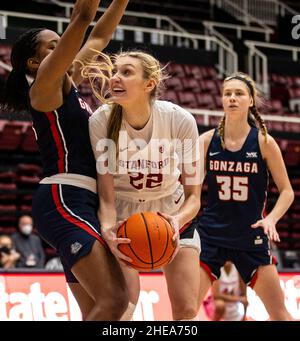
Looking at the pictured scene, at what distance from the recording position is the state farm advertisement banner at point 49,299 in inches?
273

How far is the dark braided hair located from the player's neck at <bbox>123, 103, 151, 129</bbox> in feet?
1.91

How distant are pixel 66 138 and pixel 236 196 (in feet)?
6.30

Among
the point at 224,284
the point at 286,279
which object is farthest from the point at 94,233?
the point at 224,284

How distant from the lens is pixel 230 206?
559 centimetres

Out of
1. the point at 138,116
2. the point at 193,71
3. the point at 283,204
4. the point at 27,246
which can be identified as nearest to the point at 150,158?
the point at 138,116

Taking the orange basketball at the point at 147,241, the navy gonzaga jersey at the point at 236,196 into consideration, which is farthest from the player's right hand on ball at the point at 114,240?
the navy gonzaga jersey at the point at 236,196

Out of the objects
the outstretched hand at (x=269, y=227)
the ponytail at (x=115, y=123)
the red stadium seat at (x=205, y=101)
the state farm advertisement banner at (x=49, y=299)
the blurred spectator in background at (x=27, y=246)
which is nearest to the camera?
the ponytail at (x=115, y=123)

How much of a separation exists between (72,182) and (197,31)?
46.0 feet

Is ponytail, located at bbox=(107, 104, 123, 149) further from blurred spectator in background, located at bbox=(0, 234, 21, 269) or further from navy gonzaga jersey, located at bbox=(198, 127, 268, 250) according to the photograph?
blurred spectator in background, located at bbox=(0, 234, 21, 269)

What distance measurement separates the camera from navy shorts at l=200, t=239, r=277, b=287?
17.8 ft

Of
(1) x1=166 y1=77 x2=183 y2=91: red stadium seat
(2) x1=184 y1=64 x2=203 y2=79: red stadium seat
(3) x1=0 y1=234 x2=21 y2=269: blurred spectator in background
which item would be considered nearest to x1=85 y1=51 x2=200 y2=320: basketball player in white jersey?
(3) x1=0 y1=234 x2=21 y2=269: blurred spectator in background

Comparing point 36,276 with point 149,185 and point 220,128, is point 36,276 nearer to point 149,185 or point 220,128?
point 220,128

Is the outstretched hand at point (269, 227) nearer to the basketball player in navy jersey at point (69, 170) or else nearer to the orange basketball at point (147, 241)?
the orange basketball at point (147, 241)

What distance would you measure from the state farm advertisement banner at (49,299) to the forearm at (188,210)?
9.68 feet
